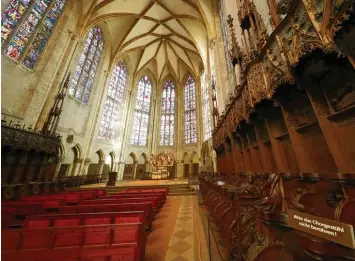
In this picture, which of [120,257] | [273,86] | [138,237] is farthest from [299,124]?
[120,257]

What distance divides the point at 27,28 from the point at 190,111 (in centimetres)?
1617

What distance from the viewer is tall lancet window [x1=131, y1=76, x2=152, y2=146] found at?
740 inches

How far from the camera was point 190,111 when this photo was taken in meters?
20.2

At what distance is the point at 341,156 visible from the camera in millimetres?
1938

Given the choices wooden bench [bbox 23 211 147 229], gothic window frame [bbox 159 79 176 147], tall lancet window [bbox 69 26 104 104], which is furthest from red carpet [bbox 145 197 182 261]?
gothic window frame [bbox 159 79 176 147]

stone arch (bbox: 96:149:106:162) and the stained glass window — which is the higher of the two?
the stained glass window

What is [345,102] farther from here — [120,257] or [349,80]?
[120,257]

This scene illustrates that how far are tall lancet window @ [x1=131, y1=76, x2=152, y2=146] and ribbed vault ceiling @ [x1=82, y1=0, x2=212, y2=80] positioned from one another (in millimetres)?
2238

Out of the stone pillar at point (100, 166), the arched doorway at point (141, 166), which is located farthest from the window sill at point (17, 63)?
the arched doorway at point (141, 166)

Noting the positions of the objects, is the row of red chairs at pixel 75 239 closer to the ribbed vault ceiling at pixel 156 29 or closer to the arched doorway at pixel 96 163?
the arched doorway at pixel 96 163

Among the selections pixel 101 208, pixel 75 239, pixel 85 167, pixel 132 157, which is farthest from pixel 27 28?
pixel 132 157

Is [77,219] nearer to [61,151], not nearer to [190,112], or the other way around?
[61,151]

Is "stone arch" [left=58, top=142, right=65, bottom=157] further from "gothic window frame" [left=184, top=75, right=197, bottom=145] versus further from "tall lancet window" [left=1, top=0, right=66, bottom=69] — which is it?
"gothic window frame" [left=184, top=75, right=197, bottom=145]

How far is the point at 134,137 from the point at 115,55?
9.58 m
